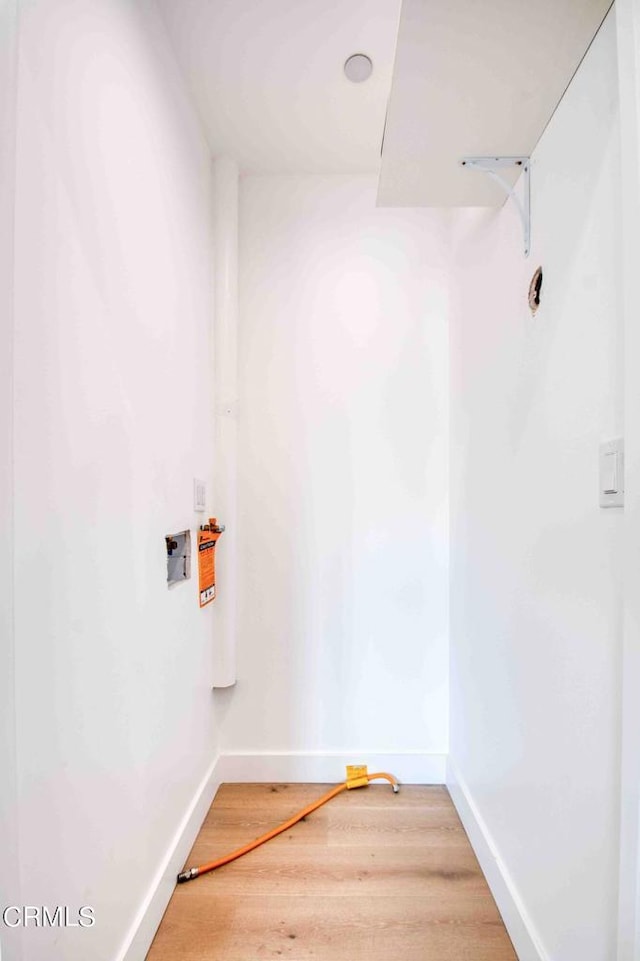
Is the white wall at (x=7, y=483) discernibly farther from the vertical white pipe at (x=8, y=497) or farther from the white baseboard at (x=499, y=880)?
the white baseboard at (x=499, y=880)

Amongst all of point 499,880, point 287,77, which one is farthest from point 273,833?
point 287,77

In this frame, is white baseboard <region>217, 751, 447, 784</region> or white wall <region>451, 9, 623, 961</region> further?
white baseboard <region>217, 751, 447, 784</region>

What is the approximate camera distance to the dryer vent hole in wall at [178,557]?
1.35 metres

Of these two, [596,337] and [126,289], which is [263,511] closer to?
[126,289]

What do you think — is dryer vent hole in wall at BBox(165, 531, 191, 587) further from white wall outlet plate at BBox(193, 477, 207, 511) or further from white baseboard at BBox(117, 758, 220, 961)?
white baseboard at BBox(117, 758, 220, 961)

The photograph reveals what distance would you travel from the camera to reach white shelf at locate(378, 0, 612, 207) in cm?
82

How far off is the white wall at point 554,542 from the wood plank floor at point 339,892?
17 cm

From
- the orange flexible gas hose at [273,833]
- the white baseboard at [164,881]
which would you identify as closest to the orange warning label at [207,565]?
the white baseboard at [164,881]

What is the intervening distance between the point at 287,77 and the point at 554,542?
1712 mm

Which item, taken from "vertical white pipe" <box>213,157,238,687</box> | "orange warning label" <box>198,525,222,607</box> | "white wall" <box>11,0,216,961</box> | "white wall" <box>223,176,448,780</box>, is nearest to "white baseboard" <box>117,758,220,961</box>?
"white wall" <box>11,0,216,961</box>

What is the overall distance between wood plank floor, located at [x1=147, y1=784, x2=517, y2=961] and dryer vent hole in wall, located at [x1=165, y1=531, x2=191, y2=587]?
0.94 meters

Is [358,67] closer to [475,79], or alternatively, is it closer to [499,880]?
[475,79]

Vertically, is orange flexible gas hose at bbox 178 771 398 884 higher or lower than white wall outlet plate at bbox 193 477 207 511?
lower

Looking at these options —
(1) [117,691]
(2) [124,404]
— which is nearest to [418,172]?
(2) [124,404]
